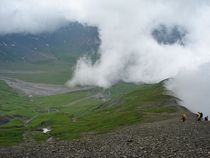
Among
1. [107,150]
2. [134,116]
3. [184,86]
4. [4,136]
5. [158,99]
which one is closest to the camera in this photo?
[107,150]

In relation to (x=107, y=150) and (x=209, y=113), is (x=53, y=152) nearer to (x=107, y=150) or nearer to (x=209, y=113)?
(x=107, y=150)

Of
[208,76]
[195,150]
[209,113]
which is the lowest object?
[195,150]

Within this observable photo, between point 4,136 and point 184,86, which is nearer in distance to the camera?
point 4,136

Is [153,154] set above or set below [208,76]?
below

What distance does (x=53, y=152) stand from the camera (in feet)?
198

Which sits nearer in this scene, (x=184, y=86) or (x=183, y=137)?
(x=183, y=137)

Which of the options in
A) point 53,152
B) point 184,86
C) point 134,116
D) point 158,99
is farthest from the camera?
point 184,86

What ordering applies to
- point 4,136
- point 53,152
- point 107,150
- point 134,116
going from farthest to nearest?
point 4,136 < point 134,116 < point 53,152 < point 107,150

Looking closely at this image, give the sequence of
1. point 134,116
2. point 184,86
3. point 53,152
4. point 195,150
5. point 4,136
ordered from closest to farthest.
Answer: point 195,150 < point 53,152 < point 134,116 < point 4,136 < point 184,86

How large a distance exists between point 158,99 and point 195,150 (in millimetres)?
122413

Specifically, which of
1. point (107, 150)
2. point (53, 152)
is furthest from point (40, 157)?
point (107, 150)

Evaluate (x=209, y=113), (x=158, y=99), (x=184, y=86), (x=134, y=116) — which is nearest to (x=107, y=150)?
(x=134, y=116)

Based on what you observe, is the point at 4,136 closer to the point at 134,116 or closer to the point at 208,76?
the point at 134,116

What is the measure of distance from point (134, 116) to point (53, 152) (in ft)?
237
